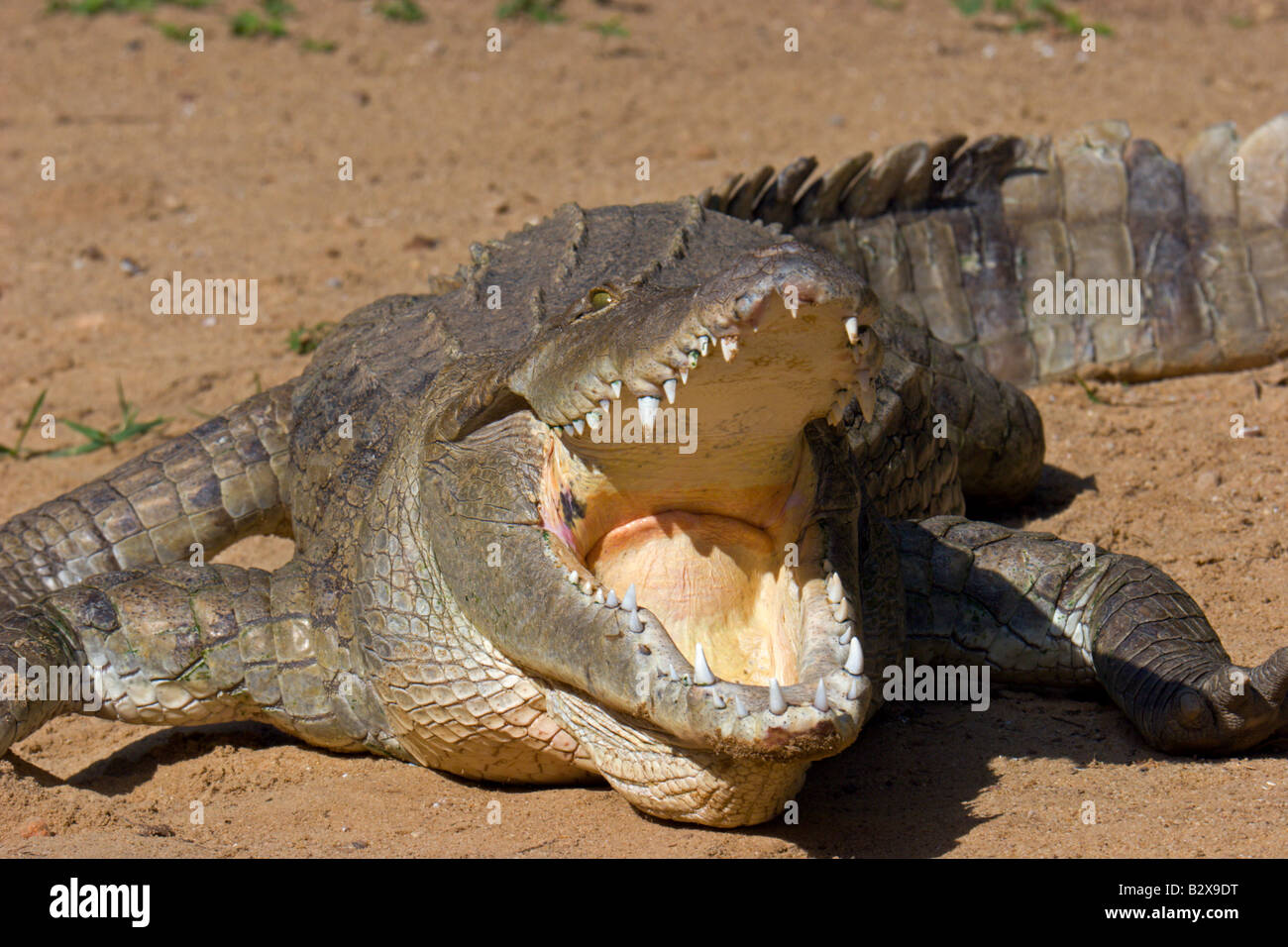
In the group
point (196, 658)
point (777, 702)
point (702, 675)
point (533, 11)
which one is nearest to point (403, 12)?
point (533, 11)

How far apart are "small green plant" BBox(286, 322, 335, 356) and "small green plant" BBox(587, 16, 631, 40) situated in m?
5.25

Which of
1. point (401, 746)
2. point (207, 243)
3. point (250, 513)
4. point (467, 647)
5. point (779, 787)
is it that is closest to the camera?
point (779, 787)

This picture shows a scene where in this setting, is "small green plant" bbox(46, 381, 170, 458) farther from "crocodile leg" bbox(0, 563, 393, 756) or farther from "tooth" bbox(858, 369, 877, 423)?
"tooth" bbox(858, 369, 877, 423)

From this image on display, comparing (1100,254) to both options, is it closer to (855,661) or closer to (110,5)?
(855,661)

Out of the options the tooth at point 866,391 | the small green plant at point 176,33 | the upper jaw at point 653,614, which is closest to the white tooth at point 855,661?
the upper jaw at point 653,614

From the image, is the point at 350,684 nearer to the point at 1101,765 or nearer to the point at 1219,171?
the point at 1101,765

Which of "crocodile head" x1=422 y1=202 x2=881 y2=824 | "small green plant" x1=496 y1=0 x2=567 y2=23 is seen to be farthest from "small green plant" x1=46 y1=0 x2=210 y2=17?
"crocodile head" x1=422 y1=202 x2=881 y2=824

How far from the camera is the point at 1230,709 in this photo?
3.45 m

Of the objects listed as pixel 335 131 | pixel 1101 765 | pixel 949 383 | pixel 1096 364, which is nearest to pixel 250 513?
pixel 949 383

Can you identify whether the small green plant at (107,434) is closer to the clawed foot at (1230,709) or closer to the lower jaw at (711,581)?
the lower jaw at (711,581)

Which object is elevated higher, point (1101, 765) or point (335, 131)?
point (335, 131)

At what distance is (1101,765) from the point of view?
350 cm

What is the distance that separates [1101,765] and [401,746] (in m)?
1.82

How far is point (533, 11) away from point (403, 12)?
1054 millimetres
